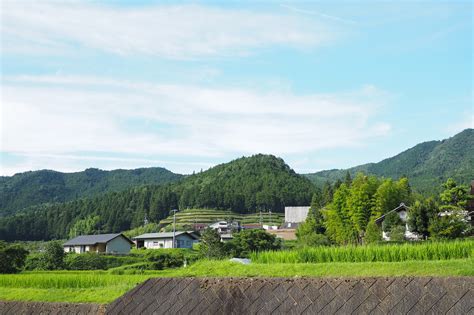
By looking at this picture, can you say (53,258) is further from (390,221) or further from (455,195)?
(455,195)

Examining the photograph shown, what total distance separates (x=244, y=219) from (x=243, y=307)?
87231mm

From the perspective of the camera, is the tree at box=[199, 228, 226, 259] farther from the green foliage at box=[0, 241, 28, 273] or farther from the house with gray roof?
the house with gray roof

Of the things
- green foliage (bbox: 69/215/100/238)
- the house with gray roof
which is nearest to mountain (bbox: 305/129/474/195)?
green foliage (bbox: 69/215/100/238)

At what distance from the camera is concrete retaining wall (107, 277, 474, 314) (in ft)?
20.2

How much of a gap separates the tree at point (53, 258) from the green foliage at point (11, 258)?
3.22m

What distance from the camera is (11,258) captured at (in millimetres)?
27391

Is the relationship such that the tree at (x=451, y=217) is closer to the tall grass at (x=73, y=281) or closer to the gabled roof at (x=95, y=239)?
the tall grass at (x=73, y=281)

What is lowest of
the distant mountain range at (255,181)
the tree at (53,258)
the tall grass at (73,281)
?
the tree at (53,258)

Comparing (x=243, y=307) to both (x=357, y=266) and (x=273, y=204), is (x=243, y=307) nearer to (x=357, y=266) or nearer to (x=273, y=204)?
(x=357, y=266)

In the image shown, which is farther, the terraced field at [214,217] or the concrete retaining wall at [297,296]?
the terraced field at [214,217]

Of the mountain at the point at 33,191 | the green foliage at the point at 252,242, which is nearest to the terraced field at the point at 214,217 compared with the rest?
the green foliage at the point at 252,242

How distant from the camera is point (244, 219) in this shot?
307ft

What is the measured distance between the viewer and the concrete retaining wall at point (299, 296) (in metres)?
6.16

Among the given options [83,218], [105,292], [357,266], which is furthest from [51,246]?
[83,218]
